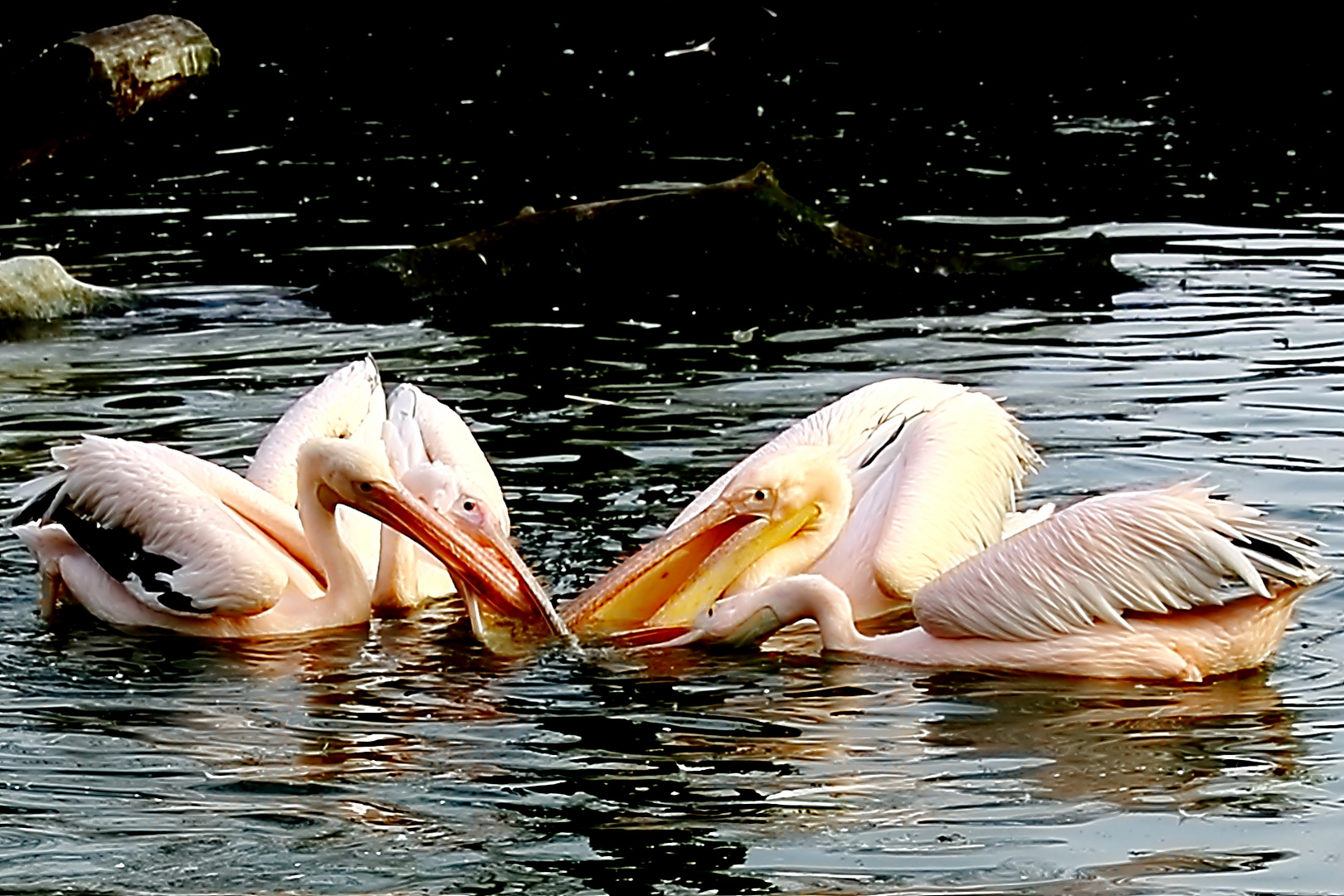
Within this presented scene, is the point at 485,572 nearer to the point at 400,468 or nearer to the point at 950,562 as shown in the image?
the point at 400,468

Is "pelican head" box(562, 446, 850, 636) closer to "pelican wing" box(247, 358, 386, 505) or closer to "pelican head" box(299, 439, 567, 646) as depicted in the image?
"pelican head" box(299, 439, 567, 646)

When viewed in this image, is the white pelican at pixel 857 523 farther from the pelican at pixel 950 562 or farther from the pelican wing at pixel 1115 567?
the pelican wing at pixel 1115 567

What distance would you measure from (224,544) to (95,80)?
909 cm

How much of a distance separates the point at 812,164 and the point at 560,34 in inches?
327

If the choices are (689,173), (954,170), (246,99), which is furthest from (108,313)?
(246,99)

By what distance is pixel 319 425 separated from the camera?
679cm

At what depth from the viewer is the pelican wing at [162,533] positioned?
5977mm

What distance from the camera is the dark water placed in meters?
4.48

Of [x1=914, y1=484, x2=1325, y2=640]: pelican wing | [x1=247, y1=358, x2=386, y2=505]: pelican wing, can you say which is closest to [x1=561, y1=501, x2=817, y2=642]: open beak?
[x1=914, y1=484, x2=1325, y2=640]: pelican wing

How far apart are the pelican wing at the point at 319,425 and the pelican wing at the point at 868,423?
3.21 feet

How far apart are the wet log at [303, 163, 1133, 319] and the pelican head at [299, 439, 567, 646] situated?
412cm

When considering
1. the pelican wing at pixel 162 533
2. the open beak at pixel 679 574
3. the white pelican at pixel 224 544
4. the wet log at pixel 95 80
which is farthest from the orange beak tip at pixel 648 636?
the wet log at pixel 95 80

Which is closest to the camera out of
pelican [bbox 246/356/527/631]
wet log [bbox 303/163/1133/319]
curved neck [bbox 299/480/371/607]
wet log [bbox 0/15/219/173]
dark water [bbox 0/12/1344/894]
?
dark water [bbox 0/12/1344/894]

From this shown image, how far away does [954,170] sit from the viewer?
13.6 meters
